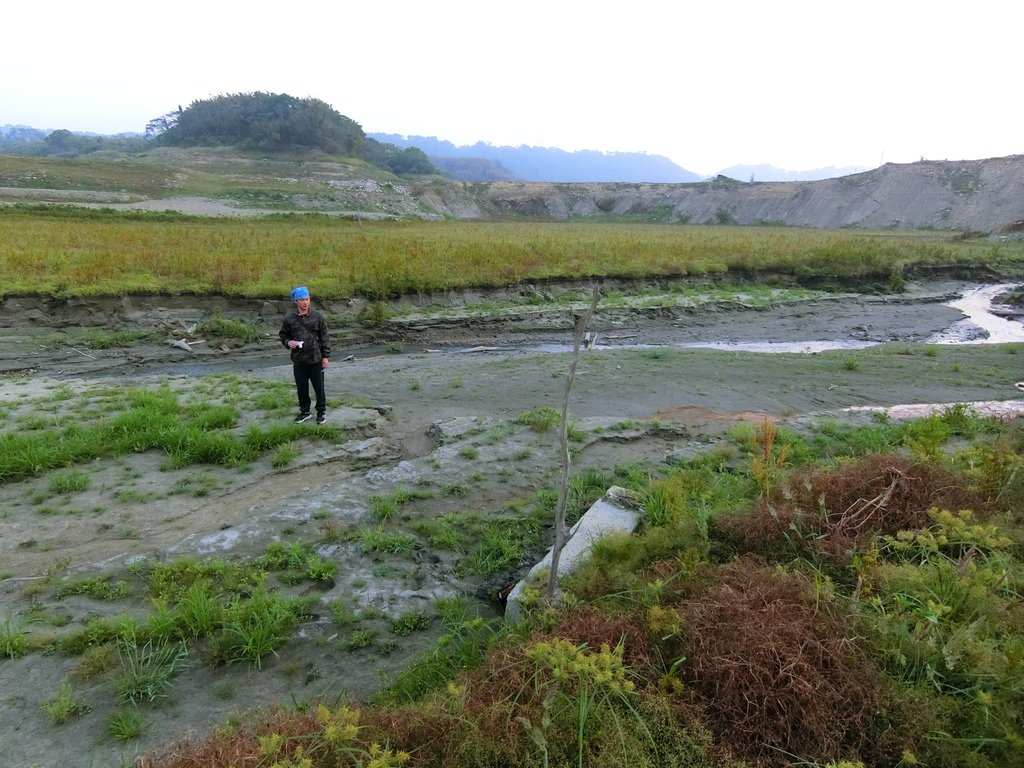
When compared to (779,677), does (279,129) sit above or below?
above

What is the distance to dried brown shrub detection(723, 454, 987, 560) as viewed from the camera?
14.0 feet

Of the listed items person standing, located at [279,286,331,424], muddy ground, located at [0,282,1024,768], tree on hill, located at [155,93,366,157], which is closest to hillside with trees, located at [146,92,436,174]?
tree on hill, located at [155,93,366,157]

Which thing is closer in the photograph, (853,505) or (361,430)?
(853,505)

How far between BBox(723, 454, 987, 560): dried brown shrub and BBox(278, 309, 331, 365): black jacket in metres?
6.06

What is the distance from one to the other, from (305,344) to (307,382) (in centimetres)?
65

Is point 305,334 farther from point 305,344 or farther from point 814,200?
point 814,200

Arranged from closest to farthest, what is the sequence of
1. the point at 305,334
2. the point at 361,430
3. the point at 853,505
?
1. the point at 853,505
2. the point at 305,334
3. the point at 361,430

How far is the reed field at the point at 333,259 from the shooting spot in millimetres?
16000

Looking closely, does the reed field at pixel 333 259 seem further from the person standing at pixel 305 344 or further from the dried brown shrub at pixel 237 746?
the dried brown shrub at pixel 237 746

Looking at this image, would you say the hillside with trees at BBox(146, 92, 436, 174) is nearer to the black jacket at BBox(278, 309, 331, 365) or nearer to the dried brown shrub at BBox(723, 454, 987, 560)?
the black jacket at BBox(278, 309, 331, 365)

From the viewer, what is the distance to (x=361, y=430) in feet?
27.8

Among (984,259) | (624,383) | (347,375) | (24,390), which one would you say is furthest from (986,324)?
(24,390)

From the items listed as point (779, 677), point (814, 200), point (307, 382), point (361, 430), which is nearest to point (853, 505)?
point (779, 677)

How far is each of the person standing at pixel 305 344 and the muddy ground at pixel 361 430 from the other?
658 millimetres
